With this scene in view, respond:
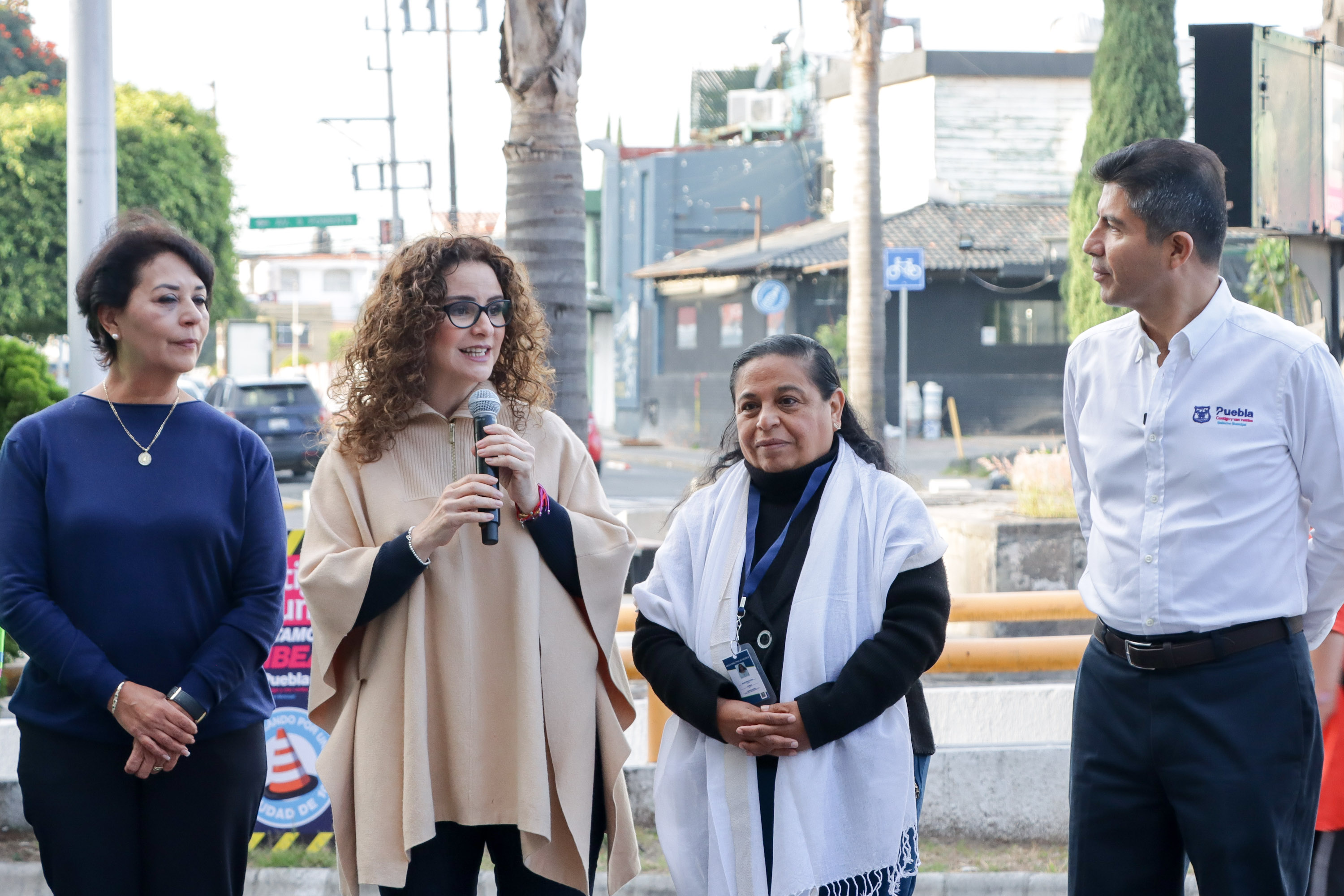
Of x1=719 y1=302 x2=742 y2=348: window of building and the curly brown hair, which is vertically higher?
x1=719 y1=302 x2=742 y2=348: window of building

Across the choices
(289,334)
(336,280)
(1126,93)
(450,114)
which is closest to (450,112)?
(450,114)

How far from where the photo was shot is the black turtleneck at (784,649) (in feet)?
9.80

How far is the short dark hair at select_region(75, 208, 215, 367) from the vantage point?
10.7 feet

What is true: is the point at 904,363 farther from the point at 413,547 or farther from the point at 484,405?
the point at 413,547

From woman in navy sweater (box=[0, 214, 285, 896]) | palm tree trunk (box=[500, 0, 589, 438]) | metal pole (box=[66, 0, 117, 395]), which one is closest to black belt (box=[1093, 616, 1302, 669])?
woman in navy sweater (box=[0, 214, 285, 896])

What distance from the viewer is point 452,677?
3006mm

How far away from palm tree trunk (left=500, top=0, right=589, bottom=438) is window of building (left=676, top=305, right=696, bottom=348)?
26.8 m

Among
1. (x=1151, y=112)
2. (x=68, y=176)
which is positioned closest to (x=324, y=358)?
(x=1151, y=112)

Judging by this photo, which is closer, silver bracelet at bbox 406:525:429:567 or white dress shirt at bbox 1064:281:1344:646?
silver bracelet at bbox 406:525:429:567

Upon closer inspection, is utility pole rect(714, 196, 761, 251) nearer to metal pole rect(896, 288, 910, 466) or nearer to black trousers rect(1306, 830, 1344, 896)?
metal pole rect(896, 288, 910, 466)

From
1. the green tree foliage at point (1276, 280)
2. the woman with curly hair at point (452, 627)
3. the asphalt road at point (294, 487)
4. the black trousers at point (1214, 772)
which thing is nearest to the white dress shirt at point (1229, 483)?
the black trousers at point (1214, 772)

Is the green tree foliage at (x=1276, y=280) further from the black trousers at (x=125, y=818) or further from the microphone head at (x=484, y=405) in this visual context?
the black trousers at (x=125, y=818)

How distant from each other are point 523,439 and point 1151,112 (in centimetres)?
2071

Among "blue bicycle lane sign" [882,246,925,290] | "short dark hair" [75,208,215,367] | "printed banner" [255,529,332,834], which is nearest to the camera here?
"short dark hair" [75,208,215,367]
